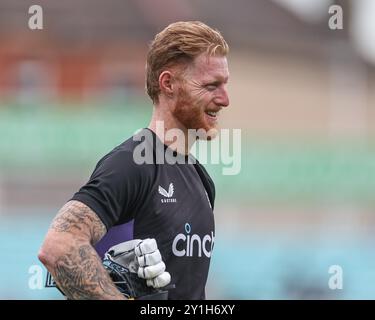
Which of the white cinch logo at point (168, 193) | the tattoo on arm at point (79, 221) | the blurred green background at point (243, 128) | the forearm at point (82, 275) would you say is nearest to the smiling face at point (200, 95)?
the white cinch logo at point (168, 193)

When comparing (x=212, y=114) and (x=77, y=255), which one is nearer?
(x=77, y=255)

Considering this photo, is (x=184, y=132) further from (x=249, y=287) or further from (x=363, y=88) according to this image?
(x=363, y=88)

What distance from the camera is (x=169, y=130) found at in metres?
4.29

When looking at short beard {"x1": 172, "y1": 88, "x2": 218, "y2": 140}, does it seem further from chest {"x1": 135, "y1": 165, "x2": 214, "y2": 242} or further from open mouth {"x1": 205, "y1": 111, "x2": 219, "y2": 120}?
chest {"x1": 135, "y1": 165, "x2": 214, "y2": 242}

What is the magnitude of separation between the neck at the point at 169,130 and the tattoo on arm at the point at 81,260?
659mm

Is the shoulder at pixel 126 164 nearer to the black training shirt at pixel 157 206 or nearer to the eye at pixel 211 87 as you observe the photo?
the black training shirt at pixel 157 206

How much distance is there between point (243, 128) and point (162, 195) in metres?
16.3

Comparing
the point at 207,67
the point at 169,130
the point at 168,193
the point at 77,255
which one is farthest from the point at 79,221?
the point at 207,67

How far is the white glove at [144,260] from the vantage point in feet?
13.0

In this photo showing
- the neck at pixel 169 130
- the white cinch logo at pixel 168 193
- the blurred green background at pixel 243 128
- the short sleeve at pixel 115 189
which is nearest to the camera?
the short sleeve at pixel 115 189

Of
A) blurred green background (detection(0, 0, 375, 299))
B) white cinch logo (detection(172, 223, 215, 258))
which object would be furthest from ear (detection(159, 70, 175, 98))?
blurred green background (detection(0, 0, 375, 299))

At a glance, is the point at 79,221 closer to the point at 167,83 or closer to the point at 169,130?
the point at 169,130

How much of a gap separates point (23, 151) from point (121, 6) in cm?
599

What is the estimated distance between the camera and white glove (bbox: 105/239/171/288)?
3.95m
